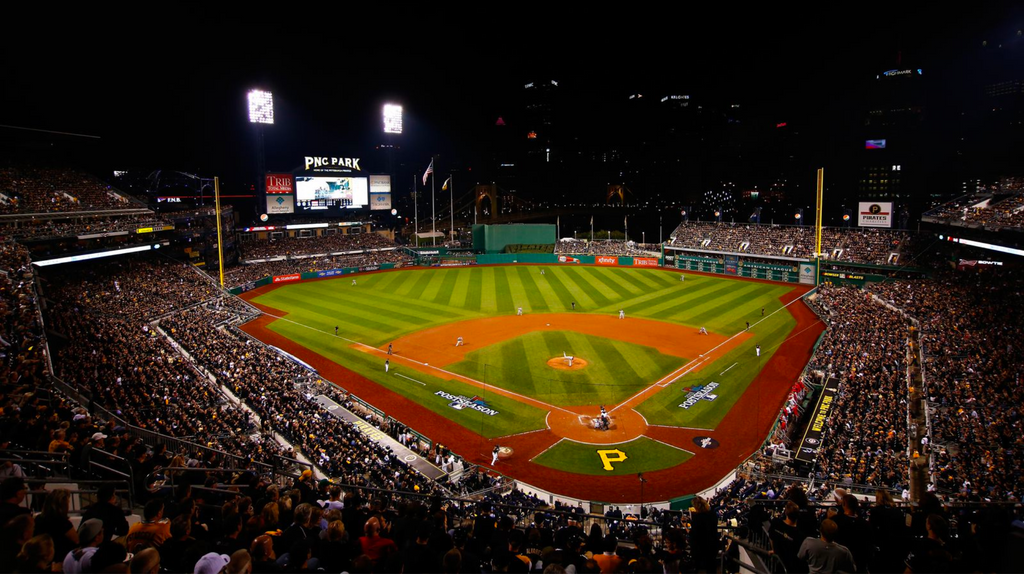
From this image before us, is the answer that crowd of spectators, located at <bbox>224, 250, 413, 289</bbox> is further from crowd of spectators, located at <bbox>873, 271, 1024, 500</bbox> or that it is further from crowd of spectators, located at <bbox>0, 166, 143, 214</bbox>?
crowd of spectators, located at <bbox>873, 271, 1024, 500</bbox>

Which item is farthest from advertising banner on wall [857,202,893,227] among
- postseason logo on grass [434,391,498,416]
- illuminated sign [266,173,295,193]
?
illuminated sign [266,173,295,193]

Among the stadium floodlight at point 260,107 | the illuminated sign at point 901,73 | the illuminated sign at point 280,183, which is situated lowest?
the illuminated sign at point 280,183

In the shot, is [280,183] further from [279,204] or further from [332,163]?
[332,163]

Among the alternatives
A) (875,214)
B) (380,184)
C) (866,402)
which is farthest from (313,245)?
(875,214)

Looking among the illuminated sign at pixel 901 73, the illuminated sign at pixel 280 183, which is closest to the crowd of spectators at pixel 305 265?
the illuminated sign at pixel 280 183

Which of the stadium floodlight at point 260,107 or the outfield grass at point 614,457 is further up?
the stadium floodlight at point 260,107

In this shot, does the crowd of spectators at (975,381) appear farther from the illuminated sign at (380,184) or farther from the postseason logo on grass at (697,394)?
the illuminated sign at (380,184)
